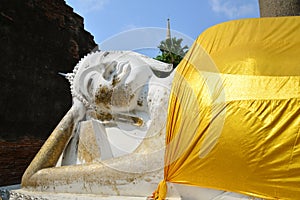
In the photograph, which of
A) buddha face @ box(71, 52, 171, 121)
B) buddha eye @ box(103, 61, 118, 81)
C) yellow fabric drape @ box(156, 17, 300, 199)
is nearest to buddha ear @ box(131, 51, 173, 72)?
buddha face @ box(71, 52, 171, 121)

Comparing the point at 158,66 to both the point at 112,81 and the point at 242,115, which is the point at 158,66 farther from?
the point at 242,115

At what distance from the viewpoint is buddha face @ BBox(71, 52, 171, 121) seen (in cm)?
156

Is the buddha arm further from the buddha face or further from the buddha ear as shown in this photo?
the buddha ear

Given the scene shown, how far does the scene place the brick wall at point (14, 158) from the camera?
165 inches

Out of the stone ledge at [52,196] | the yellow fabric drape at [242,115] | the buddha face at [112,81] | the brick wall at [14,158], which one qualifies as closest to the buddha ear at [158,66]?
the buddha face at [112,81]

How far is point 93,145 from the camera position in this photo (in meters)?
1.77

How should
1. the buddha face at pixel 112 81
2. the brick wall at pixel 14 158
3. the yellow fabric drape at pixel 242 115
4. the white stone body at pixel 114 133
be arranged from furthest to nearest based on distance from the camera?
the brick wall at pixel 14 158
the buddha face at pixel 112 81
the white stone body at pixel 114 133
the yellow fabric drape at pixel 242 115

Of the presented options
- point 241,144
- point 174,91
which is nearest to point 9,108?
point 174,91

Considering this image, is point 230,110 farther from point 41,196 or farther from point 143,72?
point 41,196

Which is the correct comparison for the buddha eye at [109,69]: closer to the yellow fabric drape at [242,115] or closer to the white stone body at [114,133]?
the white stone body at [114,133]

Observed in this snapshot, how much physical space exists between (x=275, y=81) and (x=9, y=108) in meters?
4.24

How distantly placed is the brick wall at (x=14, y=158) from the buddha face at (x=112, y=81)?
294cm

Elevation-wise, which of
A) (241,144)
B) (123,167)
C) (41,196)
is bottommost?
(41,196)

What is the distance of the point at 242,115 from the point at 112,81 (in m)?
0.84
